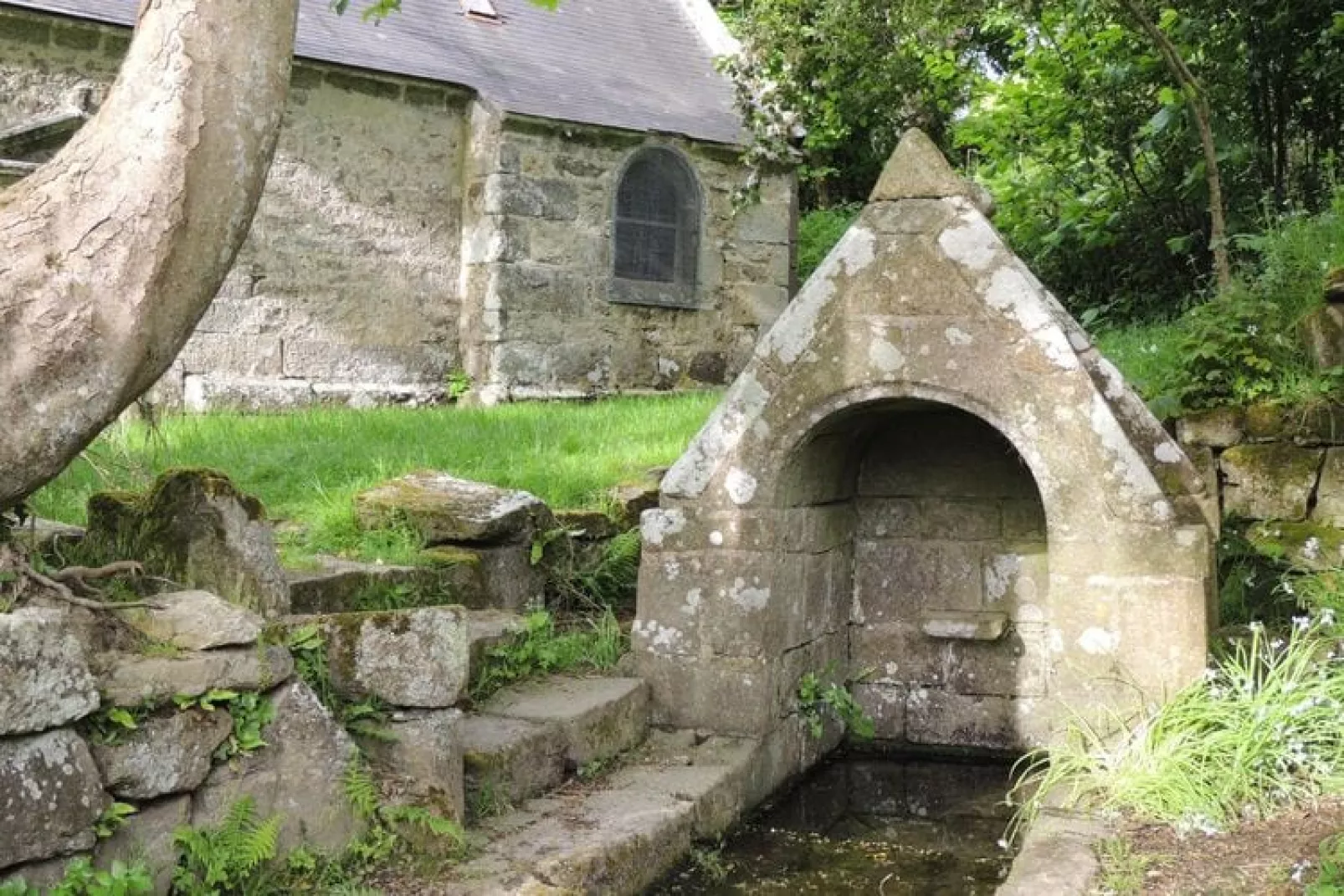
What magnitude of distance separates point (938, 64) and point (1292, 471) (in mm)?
7372

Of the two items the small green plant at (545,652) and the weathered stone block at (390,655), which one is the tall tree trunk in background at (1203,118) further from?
the weathered stone block at (390,655)

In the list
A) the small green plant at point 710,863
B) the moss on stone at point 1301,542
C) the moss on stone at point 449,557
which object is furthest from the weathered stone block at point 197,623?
the moss on stone at point 1301,542

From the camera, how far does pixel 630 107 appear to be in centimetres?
1390

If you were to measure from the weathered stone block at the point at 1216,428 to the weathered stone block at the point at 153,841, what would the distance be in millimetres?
5180

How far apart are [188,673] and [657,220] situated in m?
11.3

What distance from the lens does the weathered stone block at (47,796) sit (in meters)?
2.80

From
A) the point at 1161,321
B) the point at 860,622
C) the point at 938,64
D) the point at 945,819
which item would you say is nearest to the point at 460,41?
the point at 938,64

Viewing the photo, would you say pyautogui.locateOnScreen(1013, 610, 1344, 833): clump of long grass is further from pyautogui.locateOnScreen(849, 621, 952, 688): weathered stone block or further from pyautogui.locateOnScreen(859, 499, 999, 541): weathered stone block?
pyautogui.locateOnScreen(859, 499, 999, 541): weathered stone block

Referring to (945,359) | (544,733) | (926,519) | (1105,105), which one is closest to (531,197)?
(1105,105)

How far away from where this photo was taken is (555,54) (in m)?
14.5

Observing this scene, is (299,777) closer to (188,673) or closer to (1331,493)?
(188,673)

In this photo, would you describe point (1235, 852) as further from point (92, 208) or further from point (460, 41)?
point (460, 41)

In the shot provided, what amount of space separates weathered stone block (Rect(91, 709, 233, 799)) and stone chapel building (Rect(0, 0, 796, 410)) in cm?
868

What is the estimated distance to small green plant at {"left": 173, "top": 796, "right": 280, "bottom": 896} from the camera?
10.4ft
